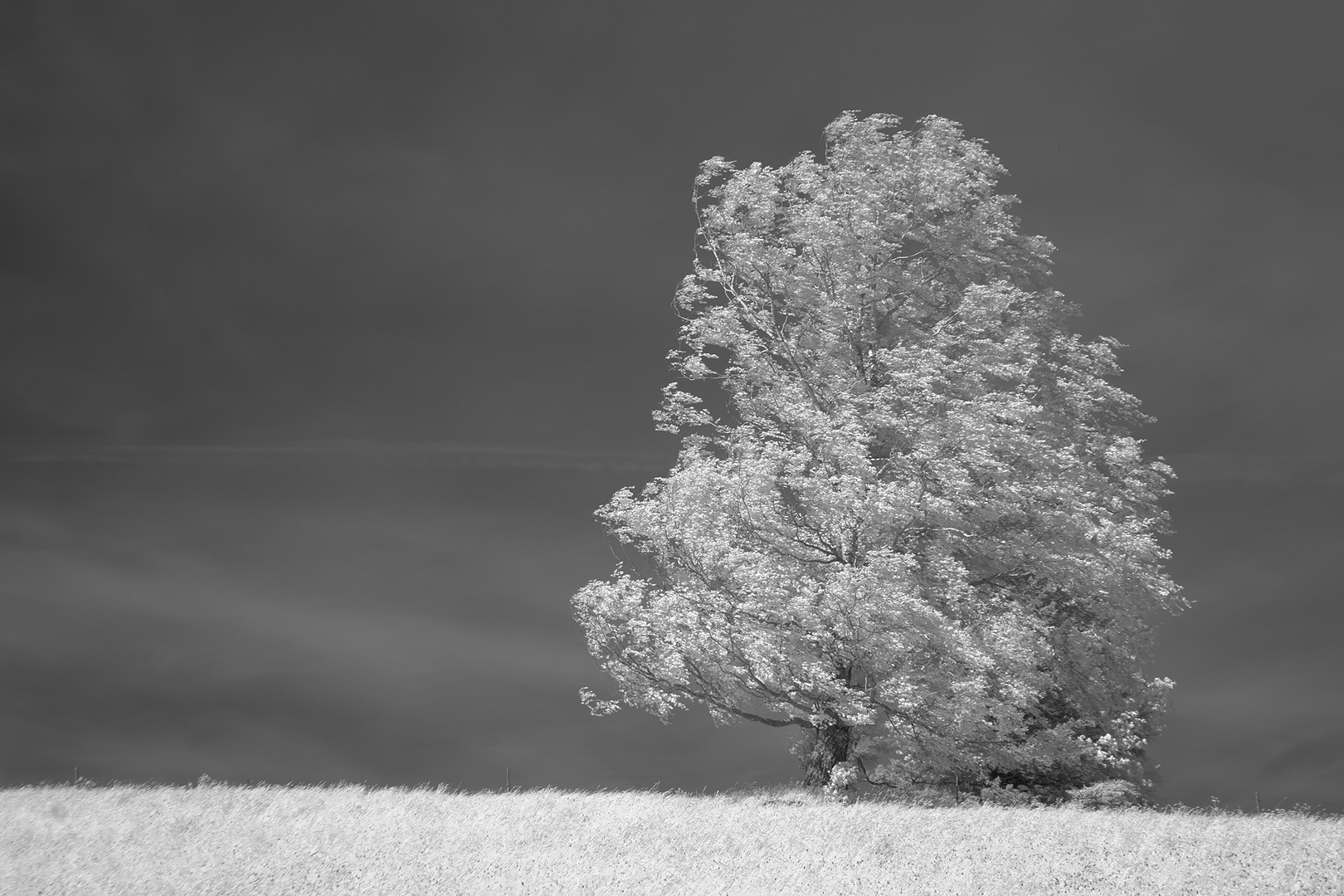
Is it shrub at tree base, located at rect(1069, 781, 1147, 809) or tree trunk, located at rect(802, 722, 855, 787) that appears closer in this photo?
shrub at tree base, located at rect(1069, 781, 1147, 809)

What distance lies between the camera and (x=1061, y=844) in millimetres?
15227

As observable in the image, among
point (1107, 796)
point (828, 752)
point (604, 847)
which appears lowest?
point (604, 847)

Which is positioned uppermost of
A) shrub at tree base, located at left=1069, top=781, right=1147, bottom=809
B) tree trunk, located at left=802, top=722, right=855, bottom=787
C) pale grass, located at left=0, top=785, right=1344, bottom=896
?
tree trunk, located at left=802, top=722, right=855, bottom=787

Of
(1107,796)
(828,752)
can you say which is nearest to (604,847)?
(828,752)

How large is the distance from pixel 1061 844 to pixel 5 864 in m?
13.8

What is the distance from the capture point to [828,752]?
20.6 meters

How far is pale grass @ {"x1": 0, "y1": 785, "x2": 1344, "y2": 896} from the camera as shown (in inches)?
520

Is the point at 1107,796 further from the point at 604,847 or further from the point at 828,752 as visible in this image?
the point at 604,847

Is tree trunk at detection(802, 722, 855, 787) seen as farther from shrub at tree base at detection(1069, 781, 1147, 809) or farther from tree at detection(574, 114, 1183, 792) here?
shrub at tree base at detection(1069, 781, 1147, 809)

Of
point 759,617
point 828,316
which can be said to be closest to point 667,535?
point 759,617

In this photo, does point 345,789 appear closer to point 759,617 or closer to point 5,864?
point 5,864

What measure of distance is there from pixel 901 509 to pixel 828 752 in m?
4.93

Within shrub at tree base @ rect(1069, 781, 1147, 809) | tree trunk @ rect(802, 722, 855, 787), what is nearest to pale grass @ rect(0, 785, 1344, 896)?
shrub at tree base @ rect(1069, 781, 1147, 809)

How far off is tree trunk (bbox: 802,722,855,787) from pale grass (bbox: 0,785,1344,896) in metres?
2.43
